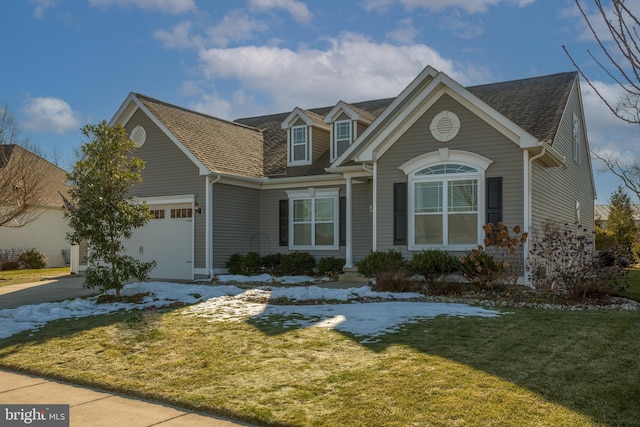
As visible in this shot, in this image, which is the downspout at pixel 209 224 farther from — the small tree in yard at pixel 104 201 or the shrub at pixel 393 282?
the shrub at pixel 393 282

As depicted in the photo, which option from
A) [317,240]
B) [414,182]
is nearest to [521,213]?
[414,182]

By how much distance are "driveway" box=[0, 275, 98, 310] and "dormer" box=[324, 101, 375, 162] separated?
346 inches

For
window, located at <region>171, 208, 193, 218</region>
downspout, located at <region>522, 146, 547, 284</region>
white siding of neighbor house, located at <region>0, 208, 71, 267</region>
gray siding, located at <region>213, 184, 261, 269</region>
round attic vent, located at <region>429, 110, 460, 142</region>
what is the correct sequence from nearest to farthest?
1. downspout, located at <region>522, 146, 547, 284</region>
2. round attic vent, located at <region>429, 110, 460, 142</region>
3. gray siding, located at <region>213, 184, 261, 269</region>
4. window, located at <region>171, 208, 193, 218</region>
5. white siding of neighbor house, located at <region>0, 208, 71, 267</region>

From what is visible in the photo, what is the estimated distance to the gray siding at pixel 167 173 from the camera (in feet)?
60.4

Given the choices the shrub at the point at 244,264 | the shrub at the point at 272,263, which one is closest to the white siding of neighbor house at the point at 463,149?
the shrub at the point at 272,263

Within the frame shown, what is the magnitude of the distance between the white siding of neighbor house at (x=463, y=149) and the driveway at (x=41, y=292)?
772 centimetres

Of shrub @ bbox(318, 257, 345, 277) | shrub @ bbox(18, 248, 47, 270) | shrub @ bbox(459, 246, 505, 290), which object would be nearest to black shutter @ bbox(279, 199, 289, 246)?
shrub @ bbox(318, 257, 345, 277)

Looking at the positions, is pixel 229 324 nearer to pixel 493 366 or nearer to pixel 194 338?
pixel 194 338

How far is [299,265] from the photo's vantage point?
18.5 metres

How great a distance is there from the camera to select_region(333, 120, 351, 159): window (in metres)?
19.4

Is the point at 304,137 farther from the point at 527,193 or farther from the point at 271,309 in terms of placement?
the point at 271,309

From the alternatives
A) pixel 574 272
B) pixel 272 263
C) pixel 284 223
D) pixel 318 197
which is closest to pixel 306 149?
pixel 318 197

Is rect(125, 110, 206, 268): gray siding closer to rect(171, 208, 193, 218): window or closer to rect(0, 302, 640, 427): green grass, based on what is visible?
rect(171, 208, 193, 218): window

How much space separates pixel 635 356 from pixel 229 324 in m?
5.71
